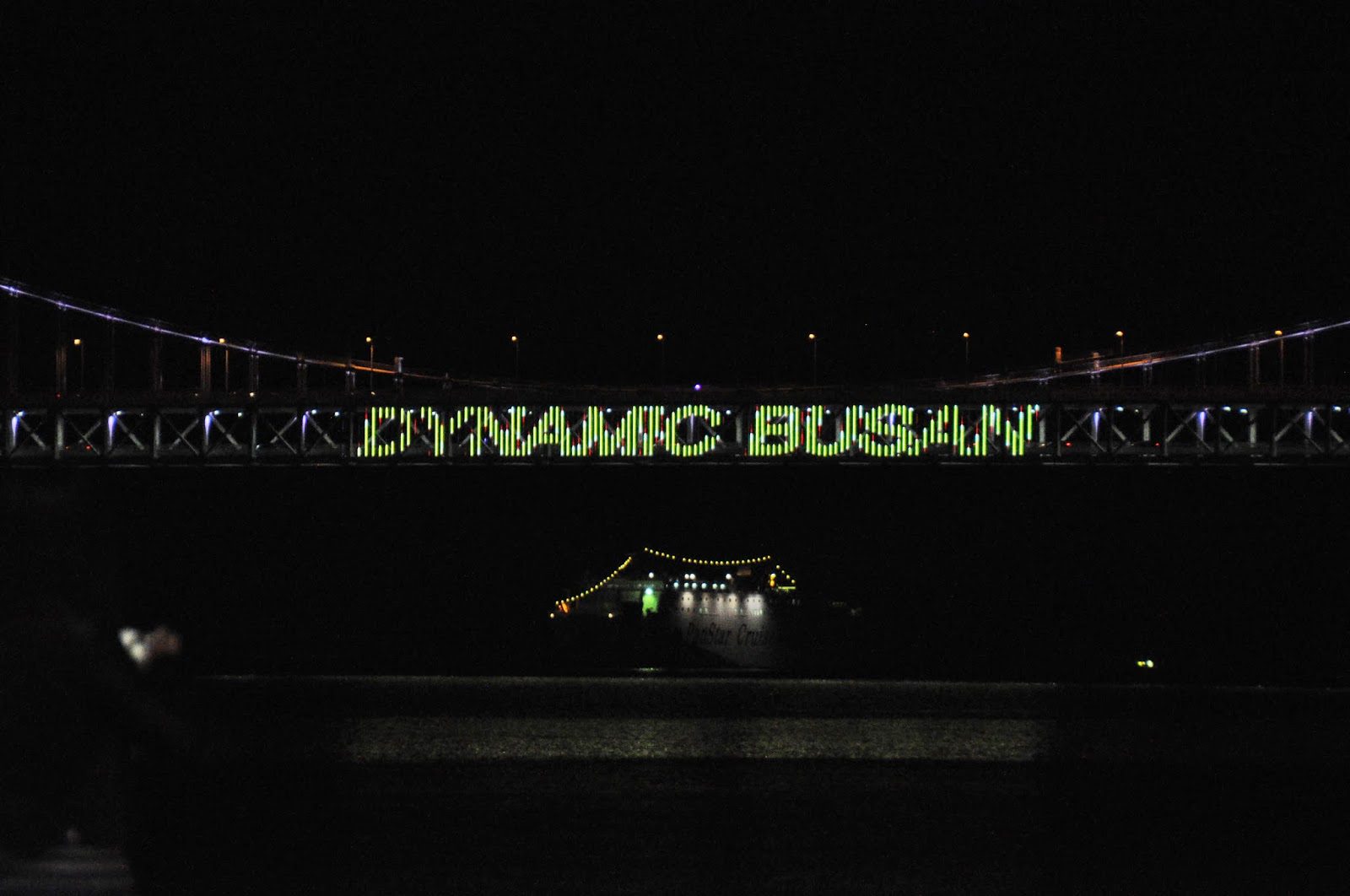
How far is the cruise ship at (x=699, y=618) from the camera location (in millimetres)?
57812

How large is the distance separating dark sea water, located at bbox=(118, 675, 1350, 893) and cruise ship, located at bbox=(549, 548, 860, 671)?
1818 centimetres

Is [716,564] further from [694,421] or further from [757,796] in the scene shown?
[757,796]

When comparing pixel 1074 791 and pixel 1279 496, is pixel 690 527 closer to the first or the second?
pixel 1279 496

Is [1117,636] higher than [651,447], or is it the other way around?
[651,447]

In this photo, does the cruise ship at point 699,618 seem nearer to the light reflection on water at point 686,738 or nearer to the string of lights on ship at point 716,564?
the string of lights on ship at point 716,564

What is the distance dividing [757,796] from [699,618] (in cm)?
5392

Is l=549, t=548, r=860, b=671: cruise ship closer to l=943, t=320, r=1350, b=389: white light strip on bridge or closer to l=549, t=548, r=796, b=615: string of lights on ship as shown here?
l=549, t=548, r=796, b=615: string of lights on ship

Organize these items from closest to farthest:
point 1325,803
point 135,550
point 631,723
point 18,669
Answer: point 18,669 → point 1325,803 → point 631,723 → point 135,550

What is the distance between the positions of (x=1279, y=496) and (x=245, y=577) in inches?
1232

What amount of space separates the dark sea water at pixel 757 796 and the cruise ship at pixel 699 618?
18.2 metres

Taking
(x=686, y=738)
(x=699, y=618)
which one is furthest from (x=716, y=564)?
(x=686, y=738)

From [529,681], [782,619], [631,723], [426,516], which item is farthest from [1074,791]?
[782,619]

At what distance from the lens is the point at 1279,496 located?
185ft

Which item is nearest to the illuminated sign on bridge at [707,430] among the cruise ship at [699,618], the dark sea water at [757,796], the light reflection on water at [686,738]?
the dark sea water at [757,796]
